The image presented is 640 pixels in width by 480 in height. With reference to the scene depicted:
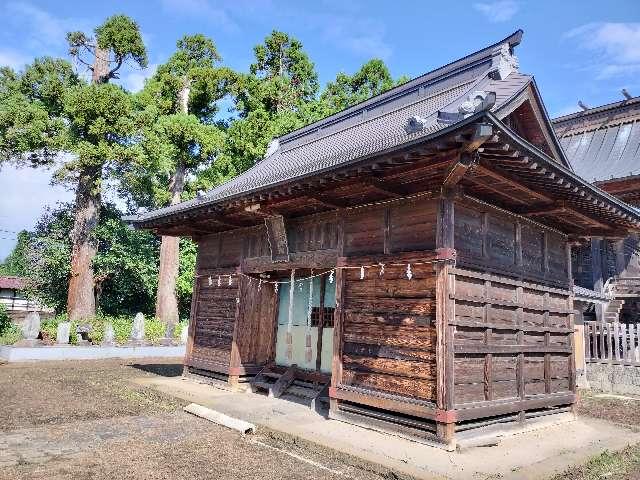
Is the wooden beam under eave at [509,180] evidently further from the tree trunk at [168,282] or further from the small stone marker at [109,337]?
the tree trunk at [168,282]

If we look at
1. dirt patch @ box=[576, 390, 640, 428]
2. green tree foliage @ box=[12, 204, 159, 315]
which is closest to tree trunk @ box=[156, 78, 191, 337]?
green tree foliage @ box=[12, 204, 159, 315]

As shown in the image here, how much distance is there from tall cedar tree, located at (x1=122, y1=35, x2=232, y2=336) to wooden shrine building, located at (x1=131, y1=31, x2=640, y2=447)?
13507mm

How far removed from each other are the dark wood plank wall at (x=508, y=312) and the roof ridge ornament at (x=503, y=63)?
3.35 metres

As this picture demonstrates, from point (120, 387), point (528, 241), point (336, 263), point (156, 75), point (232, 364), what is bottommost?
point (120, 387)

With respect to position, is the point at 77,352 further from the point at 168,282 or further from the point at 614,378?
the point at 614,378

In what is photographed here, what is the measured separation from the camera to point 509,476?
547 centimetres

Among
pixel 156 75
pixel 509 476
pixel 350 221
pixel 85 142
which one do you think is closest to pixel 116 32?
pixel 156 75

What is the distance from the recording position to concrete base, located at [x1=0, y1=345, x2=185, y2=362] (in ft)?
54.0

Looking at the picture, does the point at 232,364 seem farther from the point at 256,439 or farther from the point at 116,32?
the point at 116,32

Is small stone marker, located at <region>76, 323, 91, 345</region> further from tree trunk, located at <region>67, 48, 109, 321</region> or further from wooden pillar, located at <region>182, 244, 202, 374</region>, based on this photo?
wooden pillar, located at <region>182, 244, 202, 374</region>

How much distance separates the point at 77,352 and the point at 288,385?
11369 millimetres

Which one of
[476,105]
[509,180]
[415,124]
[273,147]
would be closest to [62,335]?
[273,147]

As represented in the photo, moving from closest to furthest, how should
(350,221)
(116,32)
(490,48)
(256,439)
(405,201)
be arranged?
(256,439) < (405,201) < (350,221) < (490,48) < (116,32)

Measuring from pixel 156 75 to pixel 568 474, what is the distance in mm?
29108
